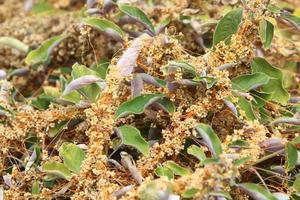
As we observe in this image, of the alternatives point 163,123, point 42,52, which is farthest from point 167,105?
point 42,52

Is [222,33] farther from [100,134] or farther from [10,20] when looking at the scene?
[10,20]

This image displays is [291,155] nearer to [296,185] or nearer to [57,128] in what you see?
[296,185]

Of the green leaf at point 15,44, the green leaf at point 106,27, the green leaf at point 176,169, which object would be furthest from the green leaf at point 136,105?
the green leaf at point 15,44

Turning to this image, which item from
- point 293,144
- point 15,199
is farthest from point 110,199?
point 293,144

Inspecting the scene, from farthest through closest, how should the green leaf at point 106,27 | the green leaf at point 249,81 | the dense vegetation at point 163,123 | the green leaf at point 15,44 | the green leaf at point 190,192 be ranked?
the green leaf at point 15,44 → the green leaf at point 106,27 → the green leaf at point 249,81 → the dense vegetation at point 163,123 → the green leaf at point 190,192

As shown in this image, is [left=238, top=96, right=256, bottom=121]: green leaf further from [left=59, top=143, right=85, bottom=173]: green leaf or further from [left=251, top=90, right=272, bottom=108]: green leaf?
[left=59, top=143, right=85, bottom=173]: green leaf

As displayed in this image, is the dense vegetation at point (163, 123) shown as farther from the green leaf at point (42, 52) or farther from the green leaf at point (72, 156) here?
the green leaf at point (42, 52)
